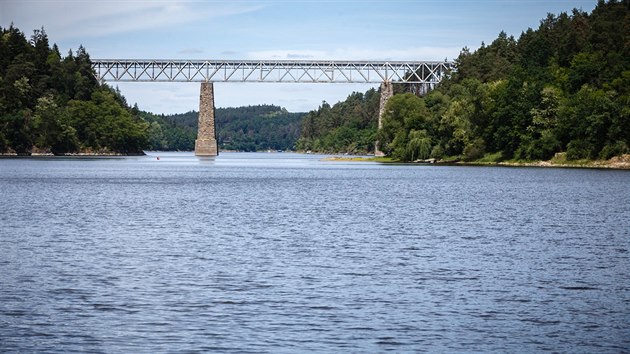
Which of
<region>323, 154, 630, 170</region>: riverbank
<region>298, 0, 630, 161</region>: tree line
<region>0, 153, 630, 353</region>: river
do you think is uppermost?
<region>298, 0, 630, 161</region>: tree line

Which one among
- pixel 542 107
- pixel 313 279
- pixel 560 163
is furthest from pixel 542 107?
pixel 313 279

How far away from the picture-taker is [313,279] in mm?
27156

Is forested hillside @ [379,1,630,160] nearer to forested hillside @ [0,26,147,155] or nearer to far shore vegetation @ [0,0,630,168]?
far shore vegetation @ [0,0,630,168]

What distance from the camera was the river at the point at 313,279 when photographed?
1975 centimetres

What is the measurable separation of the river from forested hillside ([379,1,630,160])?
201 feet

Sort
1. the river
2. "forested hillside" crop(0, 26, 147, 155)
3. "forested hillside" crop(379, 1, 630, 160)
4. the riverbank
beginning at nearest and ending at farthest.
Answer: the river, the riverbank, "forested hillside" crop(379, 1, 630, 160), "forested hillside" crop(0, 26, 147, 155)

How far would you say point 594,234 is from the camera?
4044 centimetres

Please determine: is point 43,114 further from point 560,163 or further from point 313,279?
point 313,279

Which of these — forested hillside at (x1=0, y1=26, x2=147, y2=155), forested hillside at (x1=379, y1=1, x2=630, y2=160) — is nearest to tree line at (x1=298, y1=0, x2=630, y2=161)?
forested hillside at (x1=379, y1=1, x2=630, y2=160)

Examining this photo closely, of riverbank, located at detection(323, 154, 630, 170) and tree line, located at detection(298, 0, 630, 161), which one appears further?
tree line, located at detection(298, 0, 630, 161)

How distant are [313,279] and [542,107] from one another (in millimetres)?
102258

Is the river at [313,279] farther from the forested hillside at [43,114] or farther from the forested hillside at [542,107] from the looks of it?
the forested hillside at [43,114]

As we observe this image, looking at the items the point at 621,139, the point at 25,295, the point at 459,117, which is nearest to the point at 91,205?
the point at 25,295

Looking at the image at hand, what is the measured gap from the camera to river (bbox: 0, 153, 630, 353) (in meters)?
19.8
